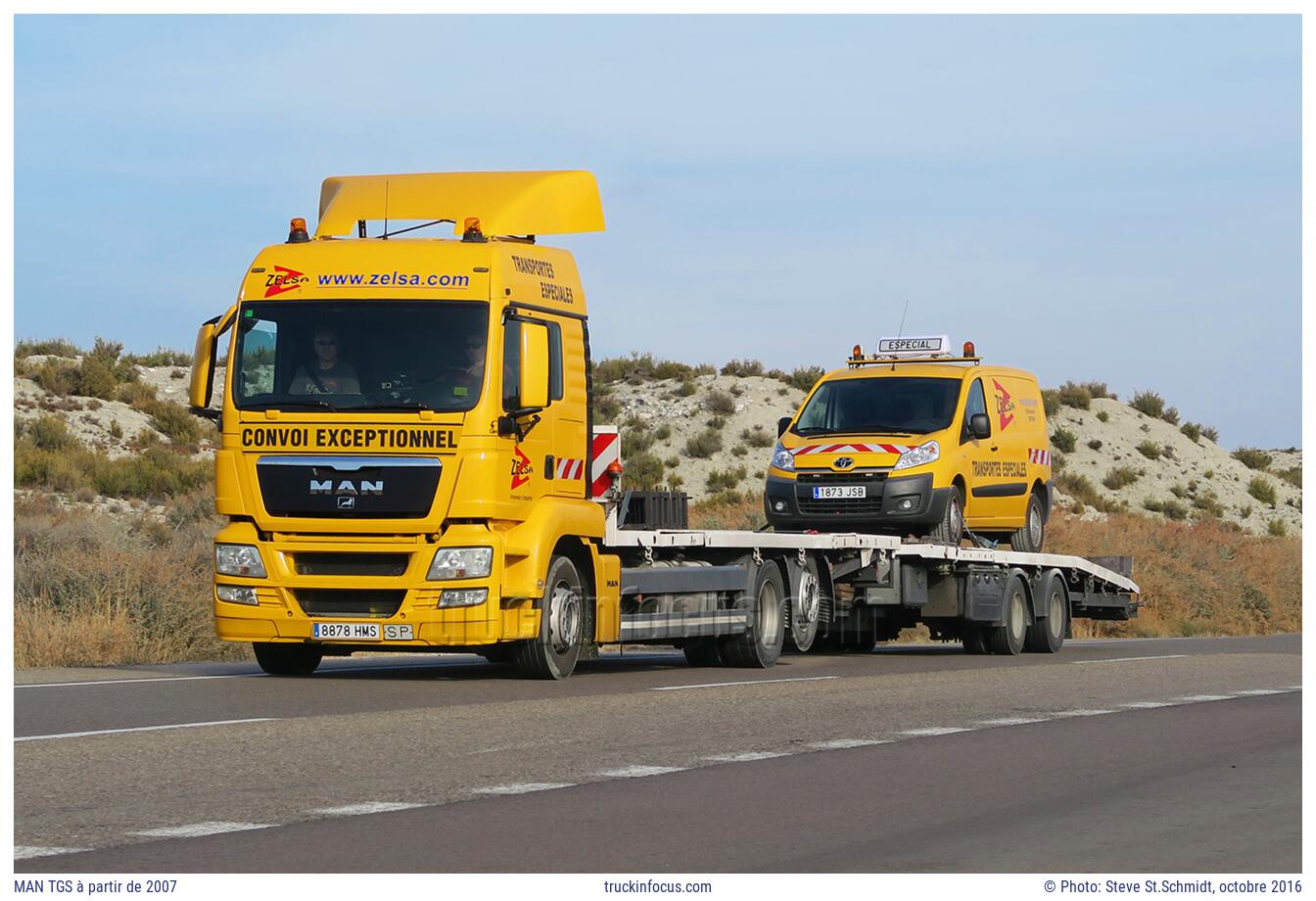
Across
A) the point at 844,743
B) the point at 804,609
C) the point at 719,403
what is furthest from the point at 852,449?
the point at 719,403

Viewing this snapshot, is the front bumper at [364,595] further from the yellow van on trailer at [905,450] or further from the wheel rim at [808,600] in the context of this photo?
the yellow van on trailer at [905,450]

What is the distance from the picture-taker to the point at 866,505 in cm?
2144

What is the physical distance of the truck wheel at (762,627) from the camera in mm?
18281

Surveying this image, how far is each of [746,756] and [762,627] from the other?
7.77 m

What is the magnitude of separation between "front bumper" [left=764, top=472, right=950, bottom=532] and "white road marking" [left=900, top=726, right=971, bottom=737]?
28.8 ft

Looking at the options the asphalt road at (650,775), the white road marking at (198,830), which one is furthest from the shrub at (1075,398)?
the white road marking at (198,830)

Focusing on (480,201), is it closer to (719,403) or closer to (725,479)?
(725,479)

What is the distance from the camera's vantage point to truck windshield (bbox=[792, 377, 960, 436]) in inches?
859

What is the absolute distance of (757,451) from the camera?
64.2m

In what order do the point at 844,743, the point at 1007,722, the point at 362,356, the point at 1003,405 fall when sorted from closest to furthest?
the point at 844,743 < the point at 1007,722 < the point at 362,356 < the point at 1003,405

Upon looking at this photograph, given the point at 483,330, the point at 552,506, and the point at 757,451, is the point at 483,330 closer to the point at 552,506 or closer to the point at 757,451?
the point at 552,506

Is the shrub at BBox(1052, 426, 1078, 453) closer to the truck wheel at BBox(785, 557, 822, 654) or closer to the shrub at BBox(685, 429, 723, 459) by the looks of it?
the shrub at BBox(685, 429, 723, 459)

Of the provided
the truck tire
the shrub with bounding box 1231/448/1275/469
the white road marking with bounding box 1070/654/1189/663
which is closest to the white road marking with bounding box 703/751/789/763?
the white road marking with bounding box 1070/654/1189/663

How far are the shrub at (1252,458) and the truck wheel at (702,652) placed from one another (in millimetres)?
58111
